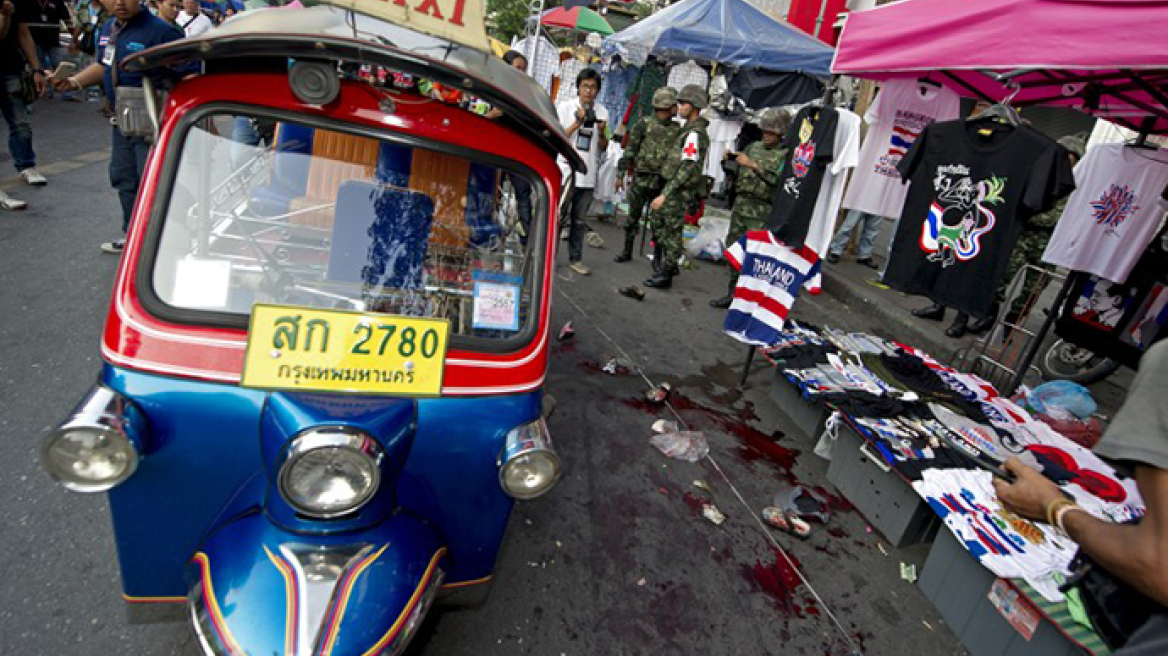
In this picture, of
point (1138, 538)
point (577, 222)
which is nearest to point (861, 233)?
point (577, 222)

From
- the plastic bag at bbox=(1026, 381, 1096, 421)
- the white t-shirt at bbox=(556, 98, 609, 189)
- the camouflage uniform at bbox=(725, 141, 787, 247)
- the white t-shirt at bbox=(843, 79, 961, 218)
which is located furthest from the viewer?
the white t-shirt at bbox=(556, 98, 609, 189)

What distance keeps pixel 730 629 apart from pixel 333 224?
2.42 m

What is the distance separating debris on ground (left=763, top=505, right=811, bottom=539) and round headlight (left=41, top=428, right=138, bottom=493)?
10.0 feet

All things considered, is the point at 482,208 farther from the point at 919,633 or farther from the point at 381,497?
the point at 919,633

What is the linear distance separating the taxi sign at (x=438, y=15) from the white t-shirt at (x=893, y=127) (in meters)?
4.78

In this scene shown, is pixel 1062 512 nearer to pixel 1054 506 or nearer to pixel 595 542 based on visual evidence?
pixel 1054 506

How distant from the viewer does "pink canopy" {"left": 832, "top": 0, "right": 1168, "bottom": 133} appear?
2.73m

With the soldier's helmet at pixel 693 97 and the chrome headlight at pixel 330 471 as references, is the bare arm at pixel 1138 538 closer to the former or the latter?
the chrome headlight at pixel 330 471

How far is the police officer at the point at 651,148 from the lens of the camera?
705 centimetres

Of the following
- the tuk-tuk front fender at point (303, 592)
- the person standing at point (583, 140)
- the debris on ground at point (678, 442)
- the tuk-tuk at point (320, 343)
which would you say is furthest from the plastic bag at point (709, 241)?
the tuk-tuk front fender at point (303, 592)

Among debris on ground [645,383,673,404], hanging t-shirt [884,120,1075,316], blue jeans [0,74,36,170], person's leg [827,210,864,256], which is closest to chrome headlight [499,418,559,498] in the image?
debris on ground [645,383,673,404]

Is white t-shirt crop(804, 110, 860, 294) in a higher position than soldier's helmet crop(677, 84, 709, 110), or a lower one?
lower

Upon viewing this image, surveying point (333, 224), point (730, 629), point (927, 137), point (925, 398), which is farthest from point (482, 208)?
point (927, 137)

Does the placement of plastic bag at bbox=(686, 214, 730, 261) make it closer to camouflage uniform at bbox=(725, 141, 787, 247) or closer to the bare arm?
camouflage uniform at bbox=(725, 141, 787, 247)
